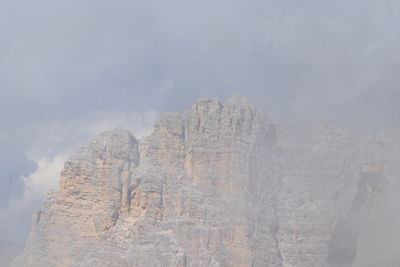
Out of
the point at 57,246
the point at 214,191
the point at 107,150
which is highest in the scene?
the point at 107,150

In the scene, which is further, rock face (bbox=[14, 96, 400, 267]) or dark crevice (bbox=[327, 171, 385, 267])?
dark crevice (bbox=[327, 171, 385, 267])

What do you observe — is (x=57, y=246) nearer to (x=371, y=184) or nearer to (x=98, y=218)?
(x=98, y=218)

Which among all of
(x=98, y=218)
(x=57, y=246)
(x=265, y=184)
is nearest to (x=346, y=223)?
(x=265, y=184)

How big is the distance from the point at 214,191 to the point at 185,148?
3.55 meters

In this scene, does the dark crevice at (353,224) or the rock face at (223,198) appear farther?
the dark crevice at (353,224)

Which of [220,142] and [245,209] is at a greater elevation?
[220,142]

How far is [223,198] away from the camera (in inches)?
1629

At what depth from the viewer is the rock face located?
4062cm

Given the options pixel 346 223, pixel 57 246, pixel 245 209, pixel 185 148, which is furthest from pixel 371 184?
pixel 57 246

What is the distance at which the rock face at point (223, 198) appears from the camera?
40625mm

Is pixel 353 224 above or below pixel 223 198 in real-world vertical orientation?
below

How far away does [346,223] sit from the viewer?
42.7 meters

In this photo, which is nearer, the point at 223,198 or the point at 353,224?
the point at 223,198

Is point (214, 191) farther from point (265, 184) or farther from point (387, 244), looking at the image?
point (387, 244)
